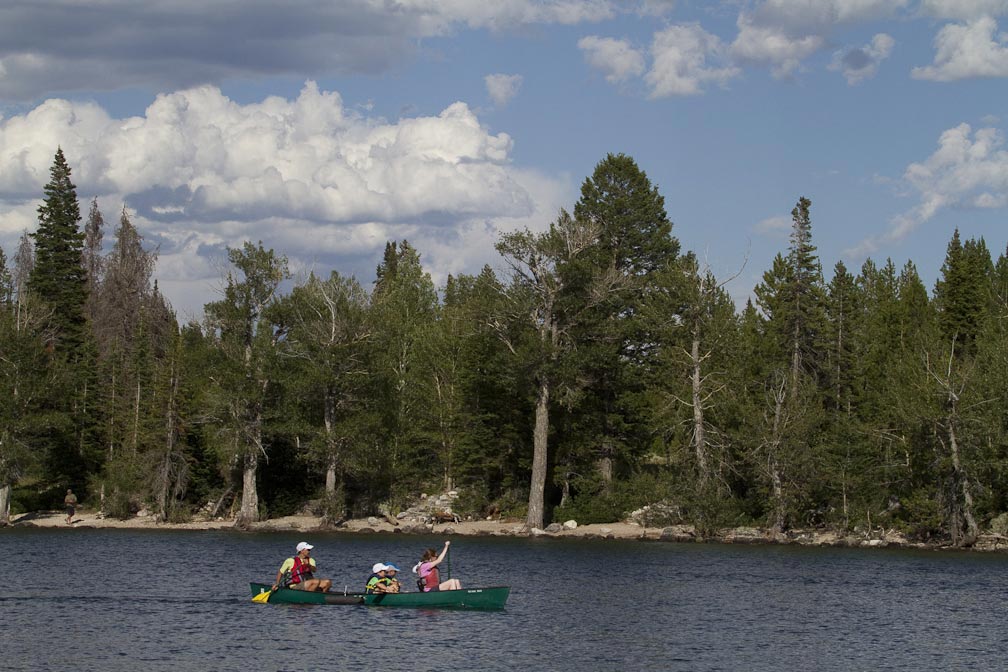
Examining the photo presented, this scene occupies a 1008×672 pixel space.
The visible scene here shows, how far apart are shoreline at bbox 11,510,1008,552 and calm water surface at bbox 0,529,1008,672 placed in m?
3.89

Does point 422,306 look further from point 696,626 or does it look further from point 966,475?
point 696,626

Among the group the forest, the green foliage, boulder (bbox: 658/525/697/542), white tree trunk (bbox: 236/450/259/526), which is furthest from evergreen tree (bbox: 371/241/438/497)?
the green foliage

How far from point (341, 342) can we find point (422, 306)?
2790 centimetres

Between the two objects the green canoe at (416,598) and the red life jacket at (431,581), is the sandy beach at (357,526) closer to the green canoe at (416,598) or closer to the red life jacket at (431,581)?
the red life jacket at (431,581)

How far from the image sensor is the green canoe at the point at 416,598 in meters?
37.8

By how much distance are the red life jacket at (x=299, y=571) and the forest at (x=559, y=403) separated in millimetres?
28371

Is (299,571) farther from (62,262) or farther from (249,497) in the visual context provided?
(62,262)

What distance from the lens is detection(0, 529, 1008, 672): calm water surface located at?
101 ft

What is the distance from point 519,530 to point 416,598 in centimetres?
3118

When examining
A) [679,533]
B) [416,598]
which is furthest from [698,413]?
[416,598]

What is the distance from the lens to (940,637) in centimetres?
3472

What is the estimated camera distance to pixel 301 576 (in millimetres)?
40156

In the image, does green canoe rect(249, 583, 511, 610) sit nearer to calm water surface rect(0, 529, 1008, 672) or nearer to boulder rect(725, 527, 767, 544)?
calm water surface rect(0, 529, 1008, 672)

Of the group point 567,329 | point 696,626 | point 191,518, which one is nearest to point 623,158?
point 567,329
